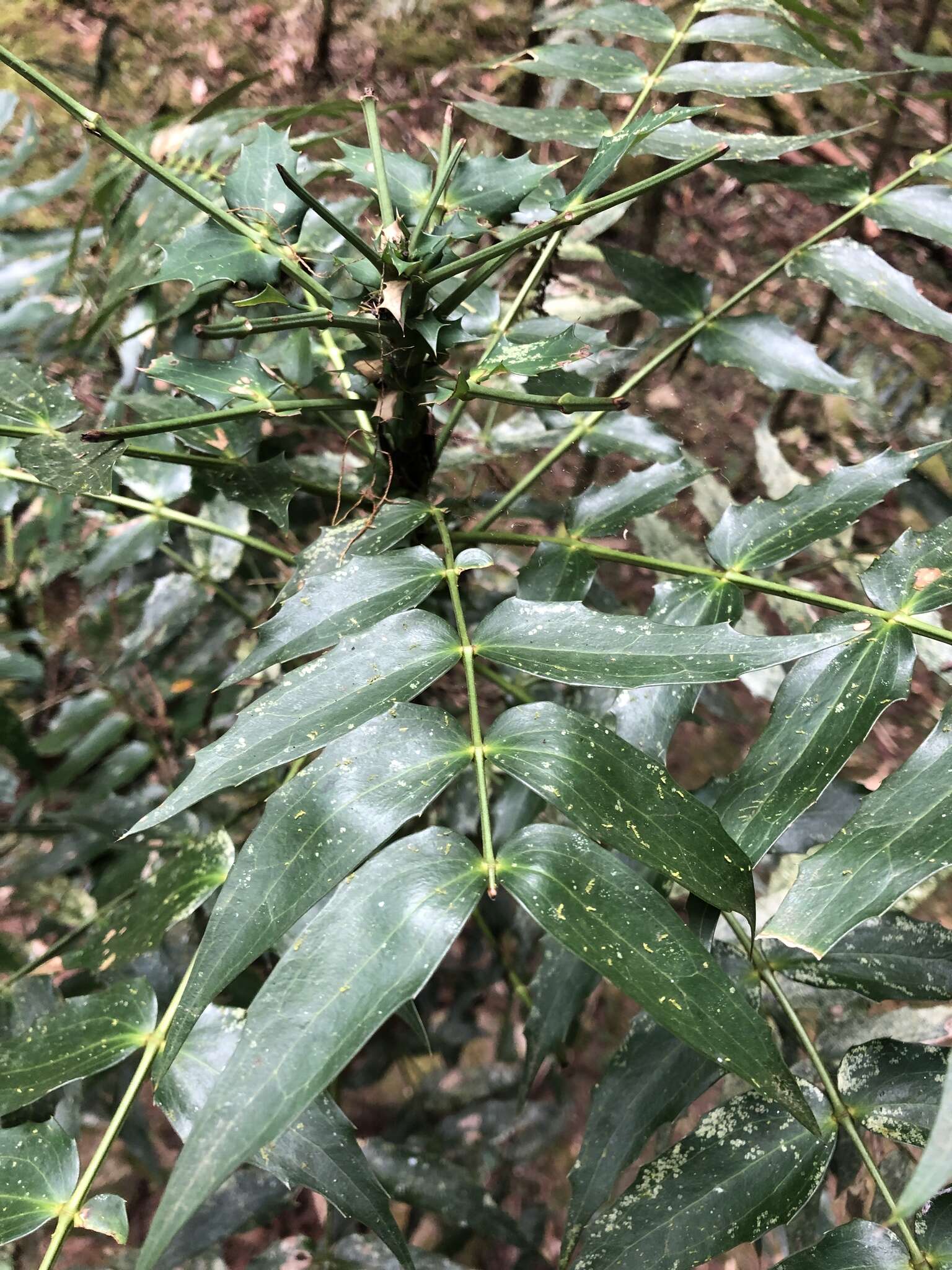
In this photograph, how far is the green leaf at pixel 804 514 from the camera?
558 millimetres

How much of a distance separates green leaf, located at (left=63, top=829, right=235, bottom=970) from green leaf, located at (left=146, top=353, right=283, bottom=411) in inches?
10.9

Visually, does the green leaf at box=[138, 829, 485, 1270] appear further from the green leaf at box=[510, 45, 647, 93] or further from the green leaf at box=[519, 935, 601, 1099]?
the green leaf at box=[510, 45, 647, 93]

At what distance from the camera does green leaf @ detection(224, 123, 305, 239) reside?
0.52 meters

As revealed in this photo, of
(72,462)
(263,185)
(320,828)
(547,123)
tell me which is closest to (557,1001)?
(320,828)

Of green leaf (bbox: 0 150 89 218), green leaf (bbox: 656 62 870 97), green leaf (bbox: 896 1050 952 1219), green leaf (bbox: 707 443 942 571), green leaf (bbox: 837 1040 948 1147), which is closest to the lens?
green leaf (bbox: 896 1050 952 1219)

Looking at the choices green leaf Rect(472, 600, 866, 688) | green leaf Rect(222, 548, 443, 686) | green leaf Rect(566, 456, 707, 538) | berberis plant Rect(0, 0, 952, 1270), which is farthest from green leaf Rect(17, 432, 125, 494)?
green leaf Rect(566, 456, 707, 538)

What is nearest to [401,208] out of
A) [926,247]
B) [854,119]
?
[926,247]

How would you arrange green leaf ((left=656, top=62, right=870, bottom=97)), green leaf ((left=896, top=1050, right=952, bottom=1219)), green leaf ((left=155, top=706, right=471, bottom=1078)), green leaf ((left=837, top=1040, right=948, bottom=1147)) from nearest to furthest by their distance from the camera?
green leaf ((left=896, top=1050, right=952, bottom=1219))
green leaf ((left=155, top=706, right=471, bottom=1078))
green leaf ((left=837, top=1040, right=948, bottom=1147))
green leaf ((left=656, top=62, right=870, bottom=97))

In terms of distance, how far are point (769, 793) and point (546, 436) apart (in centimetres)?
47

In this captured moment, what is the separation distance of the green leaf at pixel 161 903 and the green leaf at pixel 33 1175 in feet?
0.32

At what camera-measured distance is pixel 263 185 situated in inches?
20.7

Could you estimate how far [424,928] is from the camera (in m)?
0.33

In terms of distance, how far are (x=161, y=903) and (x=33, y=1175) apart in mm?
146

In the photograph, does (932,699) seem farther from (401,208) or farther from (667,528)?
(401,208)
